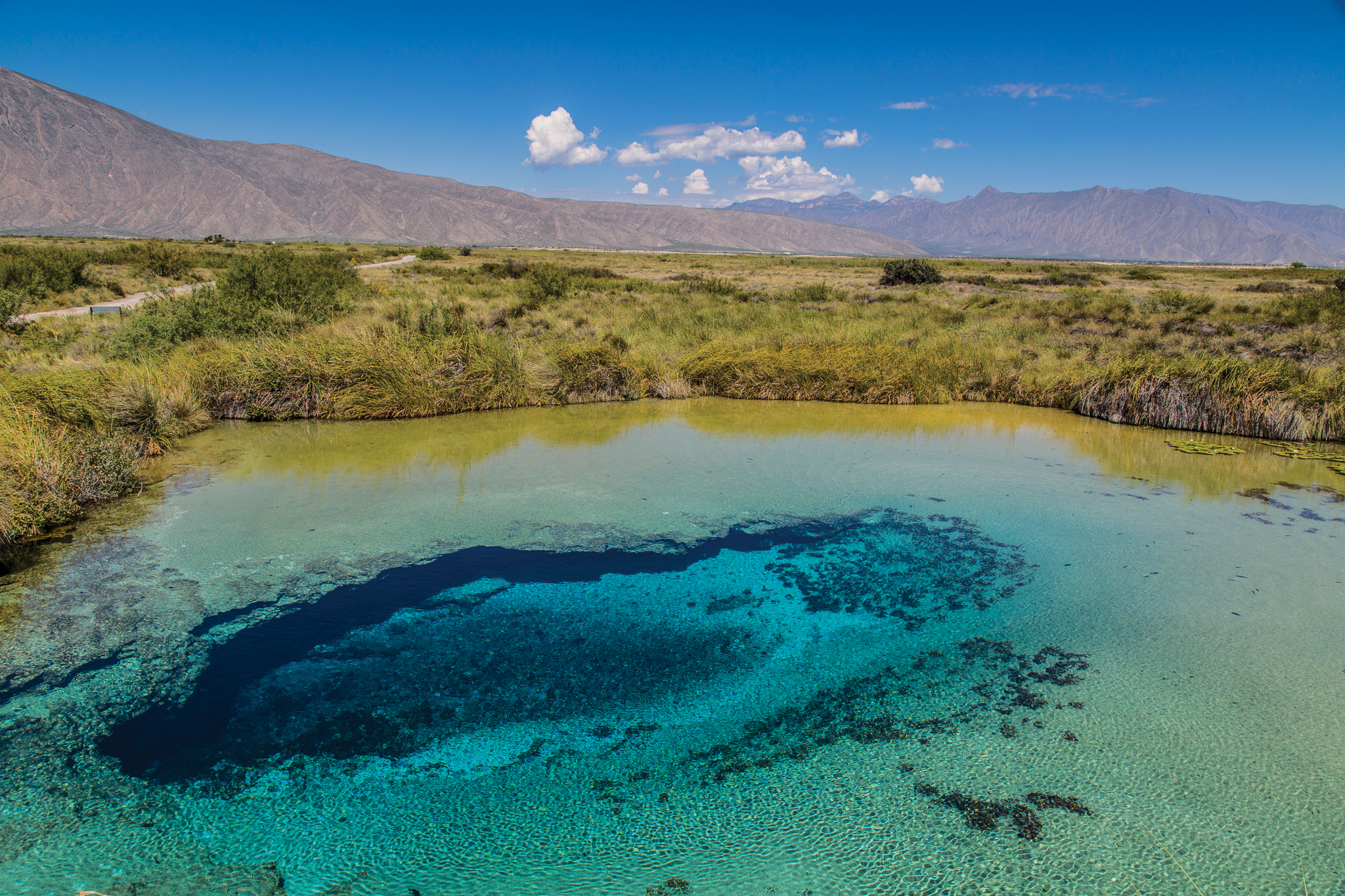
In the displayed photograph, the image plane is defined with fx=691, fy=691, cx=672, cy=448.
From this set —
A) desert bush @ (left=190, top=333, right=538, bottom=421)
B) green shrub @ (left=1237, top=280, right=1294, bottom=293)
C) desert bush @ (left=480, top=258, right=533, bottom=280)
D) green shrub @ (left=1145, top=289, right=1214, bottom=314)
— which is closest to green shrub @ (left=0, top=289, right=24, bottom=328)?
desert bush @ (left=190, top=333, right=538, bottom=421)

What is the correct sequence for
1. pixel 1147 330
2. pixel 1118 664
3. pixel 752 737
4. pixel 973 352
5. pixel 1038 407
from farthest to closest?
pixel 1147 330, pixel 973 352, pixel 1038 407, pixel 1118 664, pixel 752 737

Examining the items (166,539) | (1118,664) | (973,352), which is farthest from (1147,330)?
(166,539)

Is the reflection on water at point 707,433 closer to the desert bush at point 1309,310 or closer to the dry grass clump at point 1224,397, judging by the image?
the dry grass clump at point 1224,397

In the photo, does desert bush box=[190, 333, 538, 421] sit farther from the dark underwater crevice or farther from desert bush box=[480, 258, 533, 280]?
desert bush box=[480, 258, 533, 280]

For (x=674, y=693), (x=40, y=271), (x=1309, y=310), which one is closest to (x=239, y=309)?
(x=674, y=693)

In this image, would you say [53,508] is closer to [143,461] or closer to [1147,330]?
[143,461]
